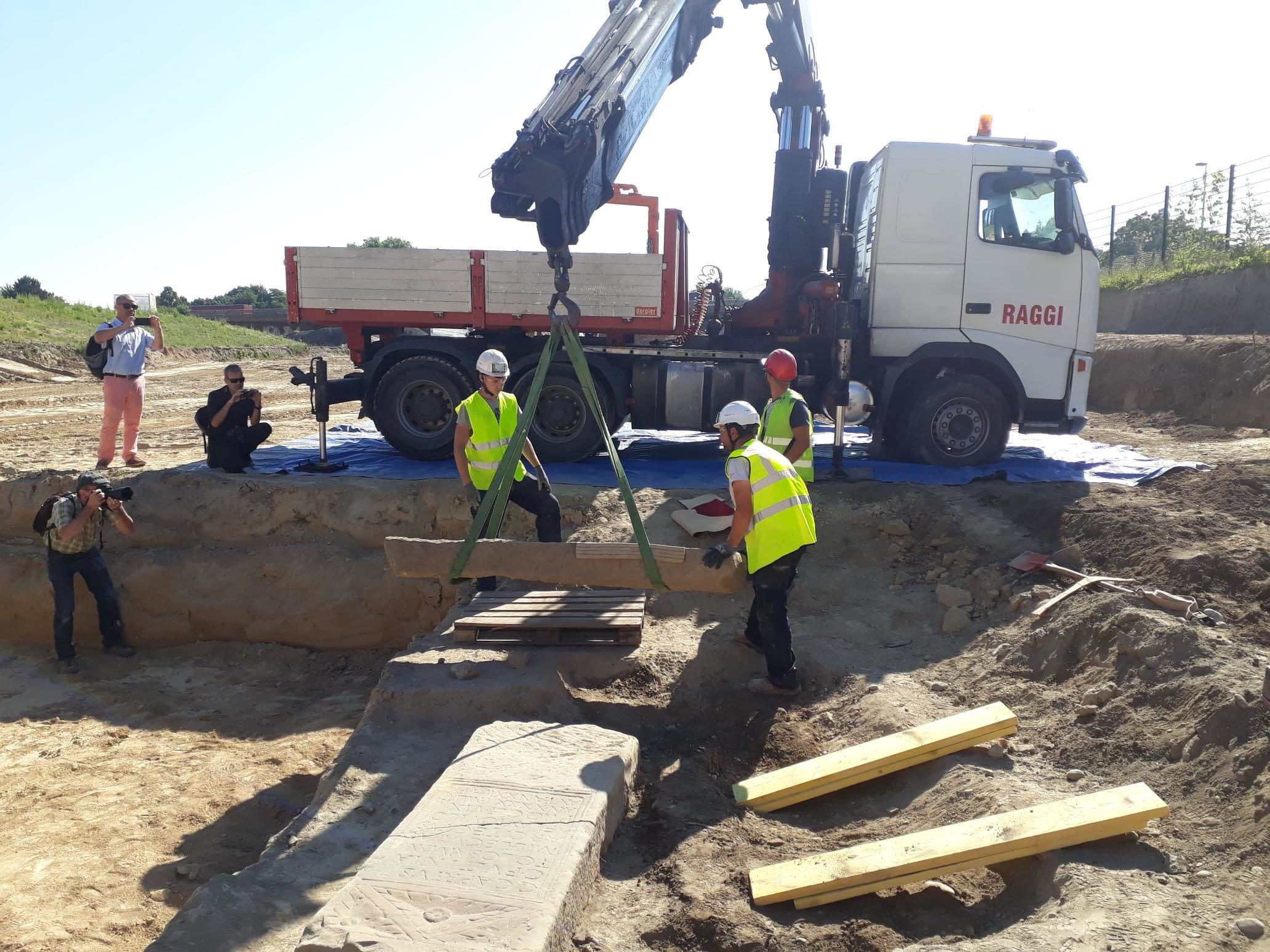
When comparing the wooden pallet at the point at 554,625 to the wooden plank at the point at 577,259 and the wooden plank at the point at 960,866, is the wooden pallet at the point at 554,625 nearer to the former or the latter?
the wooden plank at the point at 960,866

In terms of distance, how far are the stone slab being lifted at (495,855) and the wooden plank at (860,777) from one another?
719 millimetres

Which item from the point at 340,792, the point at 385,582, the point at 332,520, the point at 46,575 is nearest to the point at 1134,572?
the point at 340,792

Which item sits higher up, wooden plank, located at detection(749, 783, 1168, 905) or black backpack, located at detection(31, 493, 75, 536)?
black backpack, located at detection(31, 493, 75, 536)

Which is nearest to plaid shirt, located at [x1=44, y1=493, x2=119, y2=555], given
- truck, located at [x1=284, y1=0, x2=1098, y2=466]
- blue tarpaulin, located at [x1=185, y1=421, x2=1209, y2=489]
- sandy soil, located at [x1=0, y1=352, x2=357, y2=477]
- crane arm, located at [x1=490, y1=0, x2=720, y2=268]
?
blue tarpaulin, located at [x1=185, y1=421, x2=1209, y2=489]

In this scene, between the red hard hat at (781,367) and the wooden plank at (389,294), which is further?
the wooden plank at (389,294)

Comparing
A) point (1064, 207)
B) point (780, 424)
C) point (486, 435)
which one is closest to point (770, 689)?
point (780, 424)

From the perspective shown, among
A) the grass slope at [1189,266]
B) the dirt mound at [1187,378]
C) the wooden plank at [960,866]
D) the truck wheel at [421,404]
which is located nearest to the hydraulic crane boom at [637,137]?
the truck wheel at [421,404]

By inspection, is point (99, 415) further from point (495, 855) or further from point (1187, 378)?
point (1187, 378)

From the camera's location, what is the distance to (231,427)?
31.1 ft

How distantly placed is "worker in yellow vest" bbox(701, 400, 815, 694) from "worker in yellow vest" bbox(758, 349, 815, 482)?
3.40 feet

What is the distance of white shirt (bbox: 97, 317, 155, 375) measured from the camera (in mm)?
9672

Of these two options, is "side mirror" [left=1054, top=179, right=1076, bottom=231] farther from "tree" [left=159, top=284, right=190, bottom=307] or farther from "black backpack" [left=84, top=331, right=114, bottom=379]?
"tree" [left=159, top=284, right=190, bottom=307]

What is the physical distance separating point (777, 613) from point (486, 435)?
247 centimetres

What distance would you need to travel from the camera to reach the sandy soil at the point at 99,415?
457 inches
